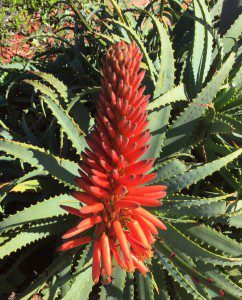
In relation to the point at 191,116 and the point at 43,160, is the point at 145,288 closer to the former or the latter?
the point at 43,160

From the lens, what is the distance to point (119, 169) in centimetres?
123

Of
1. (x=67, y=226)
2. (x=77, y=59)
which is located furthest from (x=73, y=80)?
(x=67, y=226)

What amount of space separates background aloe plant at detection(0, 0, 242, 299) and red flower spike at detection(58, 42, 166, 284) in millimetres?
248

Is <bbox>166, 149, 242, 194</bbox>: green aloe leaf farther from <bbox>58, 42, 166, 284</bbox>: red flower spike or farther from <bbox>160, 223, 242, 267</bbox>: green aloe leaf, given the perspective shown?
<bbox>58, 42, 166, 284</bbox>: red flower spike

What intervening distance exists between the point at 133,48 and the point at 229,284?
94 centimetres

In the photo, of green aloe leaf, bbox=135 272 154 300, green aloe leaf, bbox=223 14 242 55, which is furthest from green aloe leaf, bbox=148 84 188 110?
green aloe leaf, bbox=135 272 154 300

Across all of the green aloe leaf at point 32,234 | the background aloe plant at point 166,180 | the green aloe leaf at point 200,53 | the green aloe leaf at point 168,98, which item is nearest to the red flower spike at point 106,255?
the background aloe plant at point 166,180

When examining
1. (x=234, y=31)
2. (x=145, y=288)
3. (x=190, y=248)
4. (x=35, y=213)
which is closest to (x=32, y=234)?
(x=35, y=213)

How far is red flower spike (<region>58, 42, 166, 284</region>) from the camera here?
1139 millimetres

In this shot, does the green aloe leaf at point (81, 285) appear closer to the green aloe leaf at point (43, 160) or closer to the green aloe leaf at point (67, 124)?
the green aloe leaf at point (43, 160)

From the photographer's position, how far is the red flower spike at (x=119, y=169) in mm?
1139

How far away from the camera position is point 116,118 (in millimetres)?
1164

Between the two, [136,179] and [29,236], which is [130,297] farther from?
[136,179]

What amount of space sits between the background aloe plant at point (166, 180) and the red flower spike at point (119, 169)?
248 millimetres
